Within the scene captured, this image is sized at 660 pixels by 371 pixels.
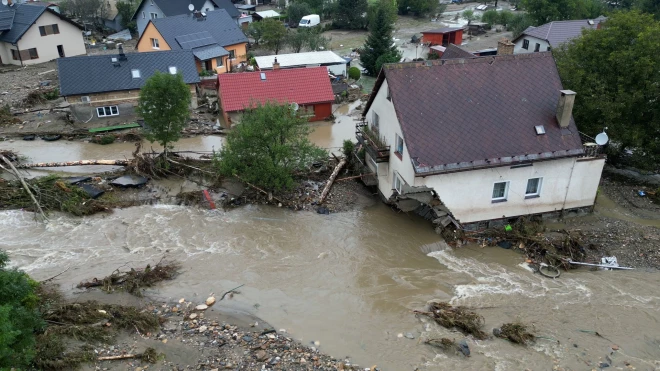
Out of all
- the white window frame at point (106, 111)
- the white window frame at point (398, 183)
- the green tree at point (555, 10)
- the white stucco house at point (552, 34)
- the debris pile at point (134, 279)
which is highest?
the green tree at point (555, 10)

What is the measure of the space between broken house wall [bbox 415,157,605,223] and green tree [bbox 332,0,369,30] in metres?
48.5

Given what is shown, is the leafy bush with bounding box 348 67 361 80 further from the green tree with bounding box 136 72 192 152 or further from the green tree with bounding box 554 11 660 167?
the green tree with bounding box 554 11 660 167

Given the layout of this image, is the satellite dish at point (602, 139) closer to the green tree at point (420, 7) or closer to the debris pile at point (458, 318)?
the debris pile at point (458, 318)

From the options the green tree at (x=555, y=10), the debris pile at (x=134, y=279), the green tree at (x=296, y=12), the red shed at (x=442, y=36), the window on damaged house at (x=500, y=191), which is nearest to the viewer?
the debris pile at (x=134, y=279)

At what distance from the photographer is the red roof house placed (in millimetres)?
31969

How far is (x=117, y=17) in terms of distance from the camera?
6119cm

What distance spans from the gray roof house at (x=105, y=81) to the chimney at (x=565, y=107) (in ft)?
72.3

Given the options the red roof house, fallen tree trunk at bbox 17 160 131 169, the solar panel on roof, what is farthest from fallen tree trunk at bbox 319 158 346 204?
the solar panel on roof

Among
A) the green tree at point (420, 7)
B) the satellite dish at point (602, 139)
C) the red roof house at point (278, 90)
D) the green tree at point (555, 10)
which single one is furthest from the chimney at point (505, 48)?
the green tree at point (420, 7)

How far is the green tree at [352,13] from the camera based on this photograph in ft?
212

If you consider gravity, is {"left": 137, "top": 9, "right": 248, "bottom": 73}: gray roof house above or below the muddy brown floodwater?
above

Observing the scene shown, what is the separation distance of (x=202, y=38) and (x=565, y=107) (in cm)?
3252

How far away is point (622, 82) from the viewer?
2334cm

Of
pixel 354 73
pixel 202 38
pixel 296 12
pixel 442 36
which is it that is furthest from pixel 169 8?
pixel 442 36
